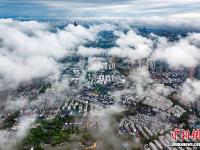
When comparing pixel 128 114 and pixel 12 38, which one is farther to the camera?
pixel 12 38

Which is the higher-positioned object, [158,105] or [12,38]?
[12,38]

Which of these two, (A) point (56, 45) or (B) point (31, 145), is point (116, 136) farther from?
(A) point (56, 45)

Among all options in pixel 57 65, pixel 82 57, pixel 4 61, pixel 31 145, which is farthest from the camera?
pixel 82 57

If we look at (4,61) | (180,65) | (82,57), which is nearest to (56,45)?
(82,57)

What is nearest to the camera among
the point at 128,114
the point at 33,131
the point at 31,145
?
the point at 31,145

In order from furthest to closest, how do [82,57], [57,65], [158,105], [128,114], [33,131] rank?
[82,57]
[57,65]
[158,105]
[128,114]
[33,131]

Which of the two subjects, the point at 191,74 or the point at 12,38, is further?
the point at 12,38

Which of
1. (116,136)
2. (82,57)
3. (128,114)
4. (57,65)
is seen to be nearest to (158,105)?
(128,114)

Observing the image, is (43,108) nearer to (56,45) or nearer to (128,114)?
(128,114)

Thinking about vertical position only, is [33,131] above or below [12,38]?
below
